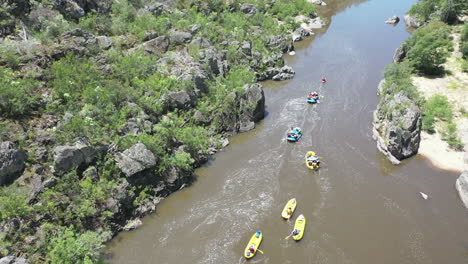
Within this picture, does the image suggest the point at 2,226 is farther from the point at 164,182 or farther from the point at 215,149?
the point at 215,149

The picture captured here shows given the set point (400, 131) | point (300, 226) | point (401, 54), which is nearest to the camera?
point (300, 226)

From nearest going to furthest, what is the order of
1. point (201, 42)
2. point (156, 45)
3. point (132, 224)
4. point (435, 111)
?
1. point (132, 224)
2. point (435, 111)
3. point (156, 45)
4. point (201, 42)

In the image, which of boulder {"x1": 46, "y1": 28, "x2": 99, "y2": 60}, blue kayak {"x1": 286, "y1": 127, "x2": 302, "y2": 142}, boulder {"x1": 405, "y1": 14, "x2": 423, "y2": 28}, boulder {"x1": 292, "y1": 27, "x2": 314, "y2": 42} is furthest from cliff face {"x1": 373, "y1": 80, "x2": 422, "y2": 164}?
boulder {"x1": 405, "y1": 14, "x2": 423, "y2": 28}

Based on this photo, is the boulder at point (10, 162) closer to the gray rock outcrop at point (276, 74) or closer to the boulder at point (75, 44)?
the boulder at point (75, 44)

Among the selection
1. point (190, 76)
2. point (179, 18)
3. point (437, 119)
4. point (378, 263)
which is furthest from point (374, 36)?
point (378, 263)

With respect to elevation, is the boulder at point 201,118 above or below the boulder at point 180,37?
below

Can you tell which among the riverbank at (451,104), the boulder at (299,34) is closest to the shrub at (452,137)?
the riverbank at (451,104)

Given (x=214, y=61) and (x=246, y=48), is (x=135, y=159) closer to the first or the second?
(x=214, y=61)

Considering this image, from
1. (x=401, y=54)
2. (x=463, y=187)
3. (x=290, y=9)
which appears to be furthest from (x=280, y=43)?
(x=463, y=187)
